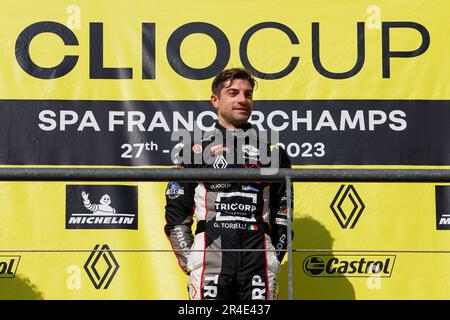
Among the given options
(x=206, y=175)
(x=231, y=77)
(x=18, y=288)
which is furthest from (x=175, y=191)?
(x=18, y=288)

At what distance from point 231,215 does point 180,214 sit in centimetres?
23

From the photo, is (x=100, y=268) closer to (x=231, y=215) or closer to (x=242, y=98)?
(x=231, y=215)

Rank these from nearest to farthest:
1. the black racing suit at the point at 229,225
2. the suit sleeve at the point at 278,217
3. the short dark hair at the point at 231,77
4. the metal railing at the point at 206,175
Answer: the metal railing at the point at 206,175 → the black racing suit at the point at 229,225 → the suit sleeve at the point at 278,217 → the short dark hair at the point at 231,77

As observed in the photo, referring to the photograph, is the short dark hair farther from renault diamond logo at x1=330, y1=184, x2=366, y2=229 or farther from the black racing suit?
renault diamond logo at x1=330, y1=184, x2=366, y2=229

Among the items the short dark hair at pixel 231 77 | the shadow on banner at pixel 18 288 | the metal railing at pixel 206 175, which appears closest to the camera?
the metal railing at pixel 206 175

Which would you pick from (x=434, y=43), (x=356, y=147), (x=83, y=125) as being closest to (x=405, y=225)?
(x=356, y=147)

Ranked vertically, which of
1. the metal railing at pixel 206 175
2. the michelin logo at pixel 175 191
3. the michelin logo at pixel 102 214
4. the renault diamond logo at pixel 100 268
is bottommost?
the renault diamond logo at pixel 100 268

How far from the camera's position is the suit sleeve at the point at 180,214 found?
341cm

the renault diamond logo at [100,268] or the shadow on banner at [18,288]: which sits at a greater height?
the renault diamond logo at [100,268]

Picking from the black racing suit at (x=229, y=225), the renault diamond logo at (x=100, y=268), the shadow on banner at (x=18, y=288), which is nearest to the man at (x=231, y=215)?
the black racing suit at (x=229, y=225)

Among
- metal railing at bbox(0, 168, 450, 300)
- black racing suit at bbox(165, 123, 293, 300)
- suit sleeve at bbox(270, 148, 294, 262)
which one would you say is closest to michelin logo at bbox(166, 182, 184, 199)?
black racing suit at bbox(165, 123, 293, 300)

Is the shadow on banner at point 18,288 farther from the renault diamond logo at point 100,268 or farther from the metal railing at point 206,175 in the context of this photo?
the metal railing at point 206,175

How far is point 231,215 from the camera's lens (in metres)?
3.33

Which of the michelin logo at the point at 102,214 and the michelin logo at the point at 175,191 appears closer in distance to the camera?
the michelin logo at the point at 175,191
